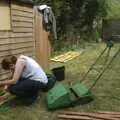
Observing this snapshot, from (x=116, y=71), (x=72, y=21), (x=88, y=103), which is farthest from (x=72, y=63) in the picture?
(x=72, y=21)

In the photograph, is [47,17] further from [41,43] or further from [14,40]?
[14,40]

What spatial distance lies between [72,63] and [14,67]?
22.9 ft

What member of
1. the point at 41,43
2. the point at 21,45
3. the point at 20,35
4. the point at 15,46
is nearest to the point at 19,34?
the point at 20,35

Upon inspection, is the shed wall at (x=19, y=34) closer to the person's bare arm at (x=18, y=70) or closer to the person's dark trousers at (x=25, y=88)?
the person's dark trousers at (x=25, y=88)

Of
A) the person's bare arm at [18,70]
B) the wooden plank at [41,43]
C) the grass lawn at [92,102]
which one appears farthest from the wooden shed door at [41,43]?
the person's bare arm at [18,70]

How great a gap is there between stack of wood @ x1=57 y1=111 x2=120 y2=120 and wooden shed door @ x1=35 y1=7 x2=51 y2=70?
516 cm

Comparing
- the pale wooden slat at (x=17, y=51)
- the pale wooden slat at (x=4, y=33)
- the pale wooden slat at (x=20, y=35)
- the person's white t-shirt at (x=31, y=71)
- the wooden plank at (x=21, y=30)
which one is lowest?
the person's white t-shirt at (x=31, y=71)

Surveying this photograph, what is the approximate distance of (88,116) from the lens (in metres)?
6.15

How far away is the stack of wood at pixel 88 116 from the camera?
6.00 meters

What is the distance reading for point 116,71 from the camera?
37.1 ft

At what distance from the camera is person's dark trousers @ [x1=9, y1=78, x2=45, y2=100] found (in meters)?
6.75

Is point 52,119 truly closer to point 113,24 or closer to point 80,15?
point 80,15

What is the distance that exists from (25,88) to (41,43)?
4964mm

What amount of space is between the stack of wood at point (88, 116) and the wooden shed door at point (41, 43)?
5161 millimetres
